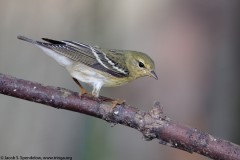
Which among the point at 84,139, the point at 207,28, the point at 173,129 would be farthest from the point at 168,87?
the point at 173,129

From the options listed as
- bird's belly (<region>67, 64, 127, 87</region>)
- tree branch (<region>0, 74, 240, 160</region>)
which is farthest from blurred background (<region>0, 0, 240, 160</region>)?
tree branch (<region>0, 74, 240, 160</region>)

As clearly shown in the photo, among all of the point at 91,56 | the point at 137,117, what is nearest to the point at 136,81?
the point at 91,56

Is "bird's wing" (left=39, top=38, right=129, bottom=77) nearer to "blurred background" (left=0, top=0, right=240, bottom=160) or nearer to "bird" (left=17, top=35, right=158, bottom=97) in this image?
"bird" (left=17, top=35, right=158, bottom=97)

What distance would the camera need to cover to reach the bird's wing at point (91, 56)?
16.2ft

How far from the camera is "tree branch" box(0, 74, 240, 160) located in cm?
330

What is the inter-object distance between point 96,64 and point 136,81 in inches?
69.3

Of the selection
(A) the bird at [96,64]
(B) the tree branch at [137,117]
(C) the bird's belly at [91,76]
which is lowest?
(B) the tree branch at [137,117]

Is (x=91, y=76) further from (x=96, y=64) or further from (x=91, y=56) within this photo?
(x=91, y=56)

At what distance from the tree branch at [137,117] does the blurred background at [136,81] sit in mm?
3043

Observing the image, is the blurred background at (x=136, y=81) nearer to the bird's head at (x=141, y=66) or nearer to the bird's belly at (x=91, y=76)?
the bird's head at (x=141, y=66)

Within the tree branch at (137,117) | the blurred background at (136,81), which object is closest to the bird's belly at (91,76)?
the tree branch at (137,117)

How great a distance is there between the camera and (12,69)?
273 inches

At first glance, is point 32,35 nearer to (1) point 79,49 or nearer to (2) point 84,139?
(2) point 84,139

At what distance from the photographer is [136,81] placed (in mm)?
6848
